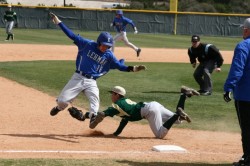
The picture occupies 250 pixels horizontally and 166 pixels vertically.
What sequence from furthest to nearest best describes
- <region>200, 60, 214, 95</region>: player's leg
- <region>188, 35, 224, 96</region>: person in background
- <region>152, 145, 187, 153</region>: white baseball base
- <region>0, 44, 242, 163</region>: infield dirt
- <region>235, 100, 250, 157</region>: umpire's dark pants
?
<region>200, 60, 214, 95</region>: player's leg
<region>188, 35, 224, 96</region>: person in background
<region>152, 145, 187, 153</region>: white baseball base
<region>0, 44, 242, 163</region>: infield dirt
<region>235, 100, 250, 157</region>: umpire's dark pants

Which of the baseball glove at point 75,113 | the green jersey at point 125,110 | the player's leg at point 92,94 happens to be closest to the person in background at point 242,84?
the green jersey at point 125,110

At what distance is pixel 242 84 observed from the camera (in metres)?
7.40

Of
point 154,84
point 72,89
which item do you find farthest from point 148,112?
point 154,84

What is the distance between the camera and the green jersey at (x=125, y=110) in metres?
9.75

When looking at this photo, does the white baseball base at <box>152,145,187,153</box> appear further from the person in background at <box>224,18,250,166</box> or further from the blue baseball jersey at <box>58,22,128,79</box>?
the blue baseball jersey at <box>58,22,128,79</box>

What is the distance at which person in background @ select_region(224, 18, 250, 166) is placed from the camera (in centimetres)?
717

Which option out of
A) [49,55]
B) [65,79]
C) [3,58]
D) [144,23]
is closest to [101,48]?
[65,79]

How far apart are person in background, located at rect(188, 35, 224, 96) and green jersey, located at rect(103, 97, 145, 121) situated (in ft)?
18.7

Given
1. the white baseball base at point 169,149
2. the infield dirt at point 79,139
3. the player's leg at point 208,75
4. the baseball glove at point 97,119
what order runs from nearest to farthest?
the infield dirt at point 79,139
the white baseball base at point 169,149
the baseball glove at point 97,119
the player's leg at point 208,75

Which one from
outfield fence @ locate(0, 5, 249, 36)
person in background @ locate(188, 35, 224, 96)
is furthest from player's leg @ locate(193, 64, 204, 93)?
outfield fence @ locate(0, 5, 249, 36)

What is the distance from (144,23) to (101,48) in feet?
111

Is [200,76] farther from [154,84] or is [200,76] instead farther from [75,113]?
[75,113]

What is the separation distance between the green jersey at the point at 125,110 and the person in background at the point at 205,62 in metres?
5.70

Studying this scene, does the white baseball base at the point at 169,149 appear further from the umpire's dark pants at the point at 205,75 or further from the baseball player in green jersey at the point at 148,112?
the umpire's dark pants at the point at 205,75
